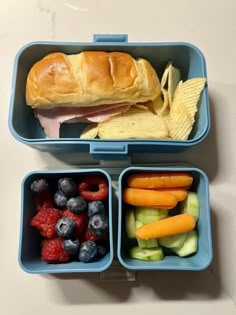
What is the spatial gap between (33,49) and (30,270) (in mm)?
462

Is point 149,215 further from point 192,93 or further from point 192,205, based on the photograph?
point 192,93

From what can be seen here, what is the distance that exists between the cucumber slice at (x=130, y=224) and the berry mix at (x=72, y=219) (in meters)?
0.04

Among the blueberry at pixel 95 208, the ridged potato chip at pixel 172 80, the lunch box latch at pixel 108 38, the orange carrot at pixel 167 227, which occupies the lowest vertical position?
the orange carrot at pixel 167 227

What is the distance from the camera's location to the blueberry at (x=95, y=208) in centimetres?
86

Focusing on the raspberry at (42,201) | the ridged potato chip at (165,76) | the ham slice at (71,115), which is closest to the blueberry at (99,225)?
the raspberry at (42,201)

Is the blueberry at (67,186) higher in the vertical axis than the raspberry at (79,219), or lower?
higher

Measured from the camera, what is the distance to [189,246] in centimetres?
89

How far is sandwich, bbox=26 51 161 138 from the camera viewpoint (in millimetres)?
902

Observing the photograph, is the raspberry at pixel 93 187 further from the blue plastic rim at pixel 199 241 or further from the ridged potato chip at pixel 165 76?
the ridged potato chip at pixel 165 76

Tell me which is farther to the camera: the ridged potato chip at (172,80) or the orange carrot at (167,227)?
the ridged potato chip at (172,80)

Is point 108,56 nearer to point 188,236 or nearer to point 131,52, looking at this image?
point 131,52

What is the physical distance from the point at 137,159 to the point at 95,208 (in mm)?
178

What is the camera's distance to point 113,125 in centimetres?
94

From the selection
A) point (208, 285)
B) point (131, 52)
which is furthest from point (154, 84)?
point (208, 285)
